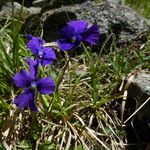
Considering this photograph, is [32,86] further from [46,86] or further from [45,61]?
[45,61]

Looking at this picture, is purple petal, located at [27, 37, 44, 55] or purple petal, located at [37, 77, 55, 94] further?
purple petal, located at [27, 37, 44, 55]

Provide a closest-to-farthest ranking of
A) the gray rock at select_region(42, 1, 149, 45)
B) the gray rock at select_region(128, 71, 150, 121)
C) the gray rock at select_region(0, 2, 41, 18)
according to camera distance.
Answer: the gray rock at select_region(128, 71, 150, 121), the gray rock at select_region(42, 1, 149, 45), the gray rock at select_region(0, 2, 41, 18)

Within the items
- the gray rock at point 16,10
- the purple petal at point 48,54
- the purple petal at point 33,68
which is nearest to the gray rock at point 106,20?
the gray rock at point 16,10

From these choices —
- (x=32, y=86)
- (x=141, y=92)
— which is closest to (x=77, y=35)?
(x=32, y=86)

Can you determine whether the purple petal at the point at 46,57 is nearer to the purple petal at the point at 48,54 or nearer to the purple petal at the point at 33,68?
the purple petal at the point at 48,54

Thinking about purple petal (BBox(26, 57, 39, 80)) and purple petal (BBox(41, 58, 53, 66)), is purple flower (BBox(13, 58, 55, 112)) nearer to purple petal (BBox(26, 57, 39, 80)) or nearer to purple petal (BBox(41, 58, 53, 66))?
purple petal (BBox(26, 57, 39, 80))

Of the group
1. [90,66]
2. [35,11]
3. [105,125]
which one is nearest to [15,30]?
[90,66]

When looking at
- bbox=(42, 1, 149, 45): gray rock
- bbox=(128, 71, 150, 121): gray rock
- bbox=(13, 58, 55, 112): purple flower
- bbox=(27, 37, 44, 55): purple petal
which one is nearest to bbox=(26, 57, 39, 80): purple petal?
bbox=(13, 58, 55, 112): purple flower
